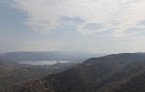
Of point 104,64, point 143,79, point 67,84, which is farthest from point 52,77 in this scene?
point 104,64

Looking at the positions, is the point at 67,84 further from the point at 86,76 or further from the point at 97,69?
the point at 97,69

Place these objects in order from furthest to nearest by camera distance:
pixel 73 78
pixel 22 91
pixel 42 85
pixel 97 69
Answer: pixel 97 69, pixel 73 78, pixel 42 85, pixel 22 91

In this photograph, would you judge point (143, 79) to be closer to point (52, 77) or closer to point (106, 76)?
point (106, 76)

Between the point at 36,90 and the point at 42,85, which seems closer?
the point at 36,90

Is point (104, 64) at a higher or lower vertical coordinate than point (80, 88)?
higher

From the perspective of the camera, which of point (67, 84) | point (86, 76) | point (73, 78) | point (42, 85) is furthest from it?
point (86, 76)

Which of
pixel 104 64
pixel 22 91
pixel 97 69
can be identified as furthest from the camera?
pixel 104 64

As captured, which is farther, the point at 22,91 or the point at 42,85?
the point at 42,85

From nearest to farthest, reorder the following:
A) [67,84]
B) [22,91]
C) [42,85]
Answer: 1. [22,91]
2. [42,85]
3. [67,84]

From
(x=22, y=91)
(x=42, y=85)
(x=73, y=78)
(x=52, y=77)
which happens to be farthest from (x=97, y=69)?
(x=22, y=91)
